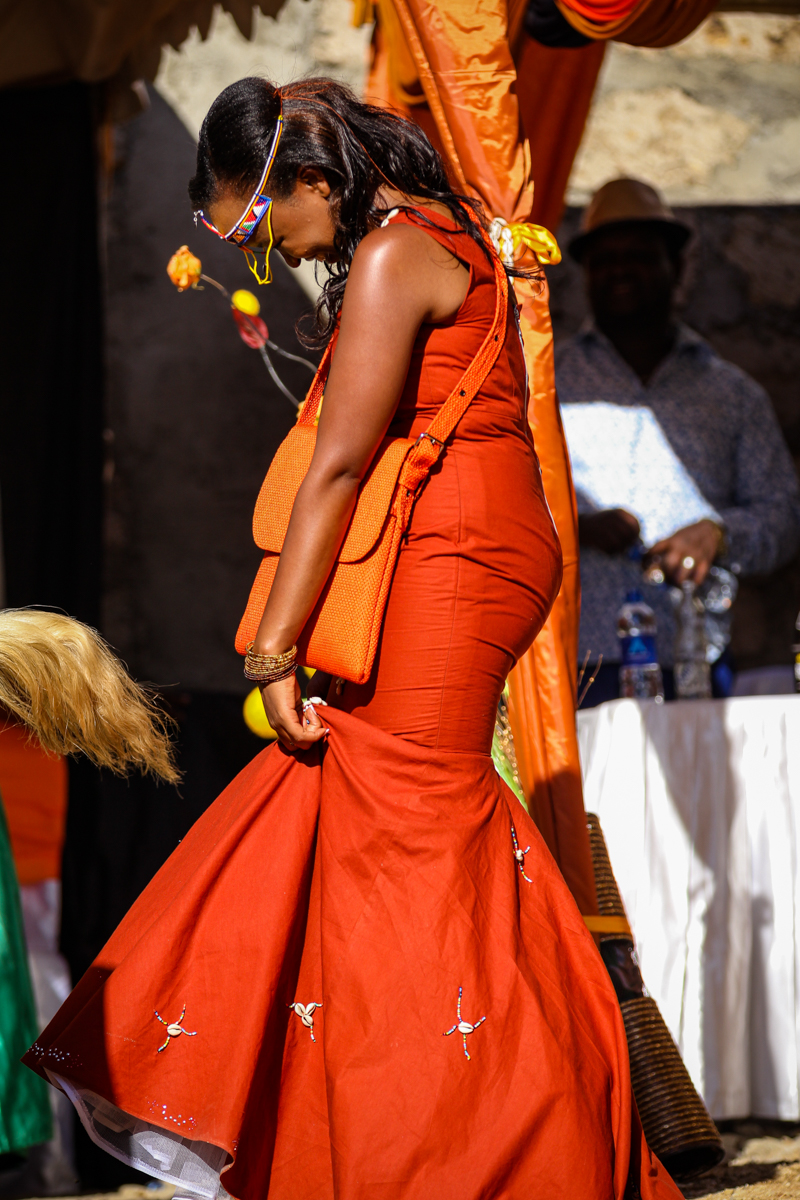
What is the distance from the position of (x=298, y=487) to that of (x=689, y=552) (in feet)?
6.45

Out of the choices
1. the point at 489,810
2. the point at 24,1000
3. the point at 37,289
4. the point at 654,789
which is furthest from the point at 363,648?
the point at 37,289

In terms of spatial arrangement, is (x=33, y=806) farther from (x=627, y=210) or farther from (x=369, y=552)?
(x=627, y=210)

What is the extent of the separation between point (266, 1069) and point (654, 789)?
164 centimetres

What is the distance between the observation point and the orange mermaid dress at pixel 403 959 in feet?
4.56

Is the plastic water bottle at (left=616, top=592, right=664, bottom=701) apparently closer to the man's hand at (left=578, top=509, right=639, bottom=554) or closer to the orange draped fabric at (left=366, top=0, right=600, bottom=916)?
the man's hand at (left=578, top=509, right=639, bottom=554)

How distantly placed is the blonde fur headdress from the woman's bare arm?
286mm

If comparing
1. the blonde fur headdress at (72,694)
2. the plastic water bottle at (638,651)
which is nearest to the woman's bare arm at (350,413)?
the blonde fur headdress at (72,694)

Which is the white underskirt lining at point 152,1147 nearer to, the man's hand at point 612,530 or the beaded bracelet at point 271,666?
the beaded bracelet at point 271,666

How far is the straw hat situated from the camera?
160 inches

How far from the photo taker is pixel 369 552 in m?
1.54

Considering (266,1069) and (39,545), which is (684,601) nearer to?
(39,545)

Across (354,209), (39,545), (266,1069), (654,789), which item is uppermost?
(354,209)

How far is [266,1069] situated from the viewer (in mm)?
1449

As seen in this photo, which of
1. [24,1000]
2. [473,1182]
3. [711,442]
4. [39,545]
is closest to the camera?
[473,1182]
